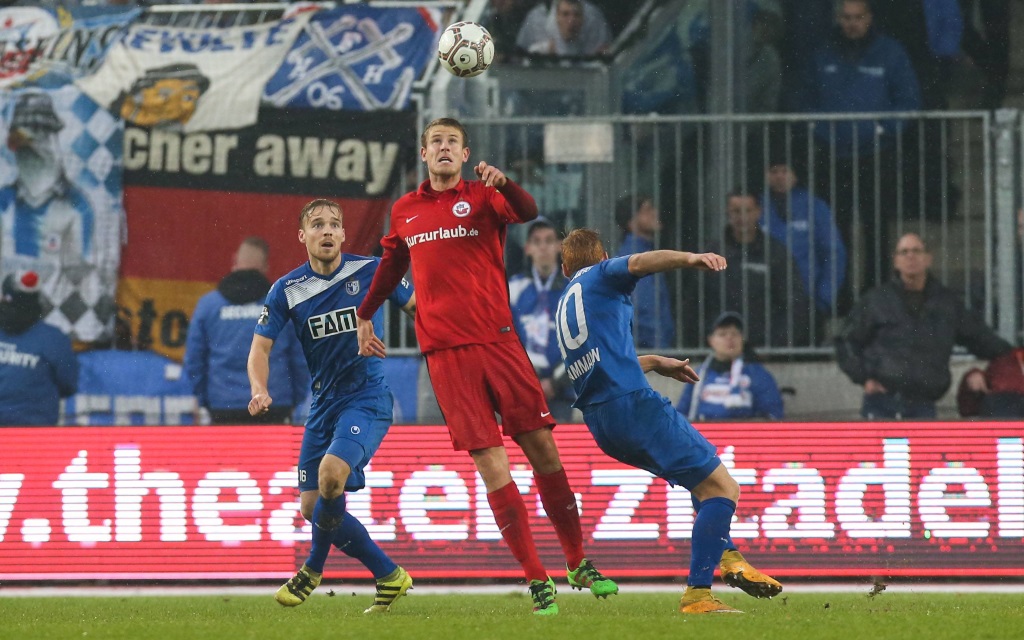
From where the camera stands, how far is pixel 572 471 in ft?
31.9

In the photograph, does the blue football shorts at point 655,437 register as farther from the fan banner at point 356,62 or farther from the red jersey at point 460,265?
the fan banner at point 356,62

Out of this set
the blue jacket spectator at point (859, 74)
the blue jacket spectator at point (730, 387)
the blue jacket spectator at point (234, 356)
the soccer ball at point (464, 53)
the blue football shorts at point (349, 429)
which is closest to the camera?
the blue football shorts at point (349, 429)

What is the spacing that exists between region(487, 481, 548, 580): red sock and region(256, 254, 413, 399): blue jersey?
1189mm

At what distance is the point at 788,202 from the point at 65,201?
5497 mm

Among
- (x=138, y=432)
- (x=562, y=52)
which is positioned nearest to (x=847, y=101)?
(x=562, y=52)

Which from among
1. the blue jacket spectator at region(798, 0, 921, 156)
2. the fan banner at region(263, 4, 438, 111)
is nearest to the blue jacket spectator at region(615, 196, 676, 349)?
the blue jacket spectator at region(798, 0, 921, 156)

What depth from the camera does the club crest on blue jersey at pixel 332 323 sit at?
7.92 meters

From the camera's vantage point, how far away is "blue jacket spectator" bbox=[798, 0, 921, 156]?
468 inches

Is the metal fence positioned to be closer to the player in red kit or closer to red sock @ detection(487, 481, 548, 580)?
the player in red kit

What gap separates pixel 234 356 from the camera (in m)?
11.4

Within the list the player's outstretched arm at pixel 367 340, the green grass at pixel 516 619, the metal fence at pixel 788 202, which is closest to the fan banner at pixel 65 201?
the metal fence at pixel 788 202

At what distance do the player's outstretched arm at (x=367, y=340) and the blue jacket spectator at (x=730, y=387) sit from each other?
12.5 ft

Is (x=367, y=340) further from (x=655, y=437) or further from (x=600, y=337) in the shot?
(x=655, y=437)

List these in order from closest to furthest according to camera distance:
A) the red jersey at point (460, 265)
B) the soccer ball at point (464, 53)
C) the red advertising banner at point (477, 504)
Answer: the red jersey at point (460, 265) < the soccer ball at point (464, 53) < the red advertising banner at point (477, 504)
